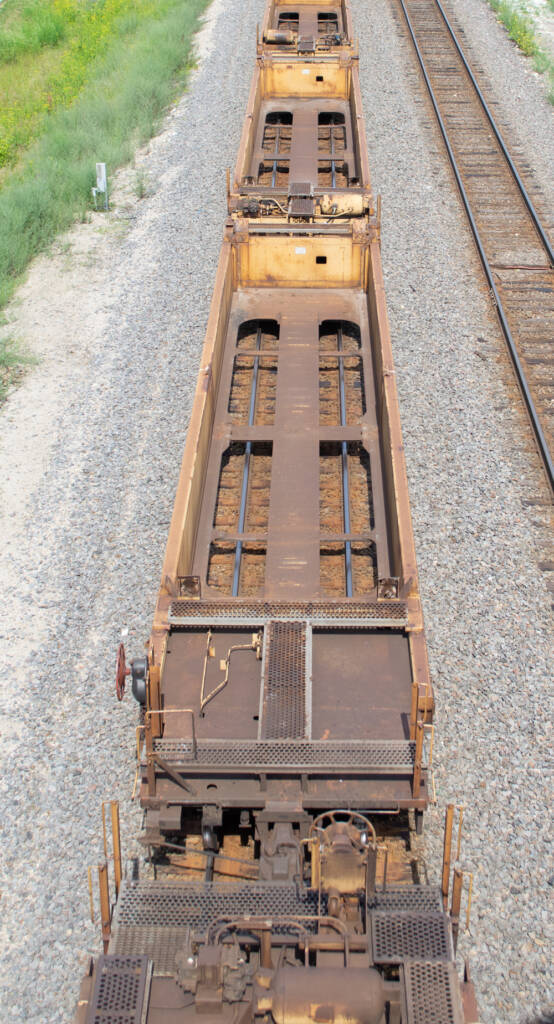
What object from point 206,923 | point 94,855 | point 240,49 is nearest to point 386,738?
point 206,923

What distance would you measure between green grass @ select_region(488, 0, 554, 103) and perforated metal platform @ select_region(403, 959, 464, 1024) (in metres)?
19.5

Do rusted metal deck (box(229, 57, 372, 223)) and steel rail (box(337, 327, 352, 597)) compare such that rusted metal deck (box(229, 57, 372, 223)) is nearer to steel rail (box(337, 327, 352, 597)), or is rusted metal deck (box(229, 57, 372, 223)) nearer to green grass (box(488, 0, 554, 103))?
steel rail (box(337, 327, 352, 597))

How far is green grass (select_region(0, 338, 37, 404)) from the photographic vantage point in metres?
11.5

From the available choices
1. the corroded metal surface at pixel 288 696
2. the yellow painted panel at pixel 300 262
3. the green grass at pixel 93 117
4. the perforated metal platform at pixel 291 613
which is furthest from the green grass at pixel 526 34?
the perforated metal platform at pixel 291 613

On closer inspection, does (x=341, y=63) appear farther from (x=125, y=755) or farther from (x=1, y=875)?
(x=1, y=875)

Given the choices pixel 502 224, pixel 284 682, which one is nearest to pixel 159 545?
pixel 284 682

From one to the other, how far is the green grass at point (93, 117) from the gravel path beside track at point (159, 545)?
1.84 ft

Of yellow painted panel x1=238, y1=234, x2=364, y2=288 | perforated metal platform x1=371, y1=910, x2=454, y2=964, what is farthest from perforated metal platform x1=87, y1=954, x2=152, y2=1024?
yellow painted panel x1=238, y1=234, x2=364, y2=288

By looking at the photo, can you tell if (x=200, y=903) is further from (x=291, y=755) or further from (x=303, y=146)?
(x=303, y=146)

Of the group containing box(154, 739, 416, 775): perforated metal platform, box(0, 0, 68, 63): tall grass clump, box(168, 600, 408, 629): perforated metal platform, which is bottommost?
box(154, 739, 416, 775): perforated metal platform

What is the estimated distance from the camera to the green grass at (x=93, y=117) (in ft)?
48.2

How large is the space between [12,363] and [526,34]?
17616 millimetres

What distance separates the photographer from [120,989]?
380cm

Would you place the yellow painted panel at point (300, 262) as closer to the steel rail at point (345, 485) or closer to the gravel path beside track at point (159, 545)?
the steel rail at point (345, 485)
